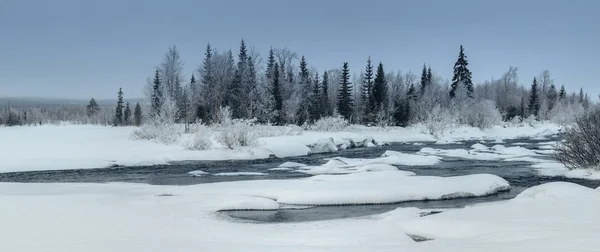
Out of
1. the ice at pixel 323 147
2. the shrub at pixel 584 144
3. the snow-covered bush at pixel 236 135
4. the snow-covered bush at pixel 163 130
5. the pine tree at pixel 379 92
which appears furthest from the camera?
the pine tree at pixel 379 92

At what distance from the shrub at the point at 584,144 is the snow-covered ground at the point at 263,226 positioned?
27.0 feet

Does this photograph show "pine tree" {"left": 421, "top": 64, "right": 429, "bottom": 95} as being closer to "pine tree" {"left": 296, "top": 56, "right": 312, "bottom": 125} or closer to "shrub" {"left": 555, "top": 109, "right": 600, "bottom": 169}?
"pine tree" {"left": 296, "top": 56, "right": 312, "bottom": 125}

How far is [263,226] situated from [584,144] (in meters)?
16.7

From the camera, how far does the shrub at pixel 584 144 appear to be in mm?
19719

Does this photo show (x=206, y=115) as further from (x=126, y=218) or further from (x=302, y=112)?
(x=126, y=218)

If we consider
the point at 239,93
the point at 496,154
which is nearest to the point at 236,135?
the point at 496,154

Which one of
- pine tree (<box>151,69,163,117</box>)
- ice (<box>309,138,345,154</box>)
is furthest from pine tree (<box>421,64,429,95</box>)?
ice (<box>309,138,345,154</box>)

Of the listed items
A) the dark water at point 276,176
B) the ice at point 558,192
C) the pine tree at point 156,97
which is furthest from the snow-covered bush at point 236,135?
the pine tree at point 156,97

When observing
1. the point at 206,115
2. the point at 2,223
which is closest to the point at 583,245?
the point at 2,223

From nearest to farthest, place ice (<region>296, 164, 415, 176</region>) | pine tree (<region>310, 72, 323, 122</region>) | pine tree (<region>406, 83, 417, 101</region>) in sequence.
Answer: ice (<region>296, 164, 415, 176</region>) < pine tree (<region>310, 72, 323, 122</region>) < pine tree (<region>406, 83, 417, 101</region>)

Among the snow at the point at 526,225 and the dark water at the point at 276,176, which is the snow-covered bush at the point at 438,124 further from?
the snow at the point at 526,225

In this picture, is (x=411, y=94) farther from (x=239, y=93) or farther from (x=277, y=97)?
(x=239, y=93)

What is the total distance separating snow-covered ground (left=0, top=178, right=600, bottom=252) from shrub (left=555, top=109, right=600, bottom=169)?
8.22m

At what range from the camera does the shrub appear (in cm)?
1972
